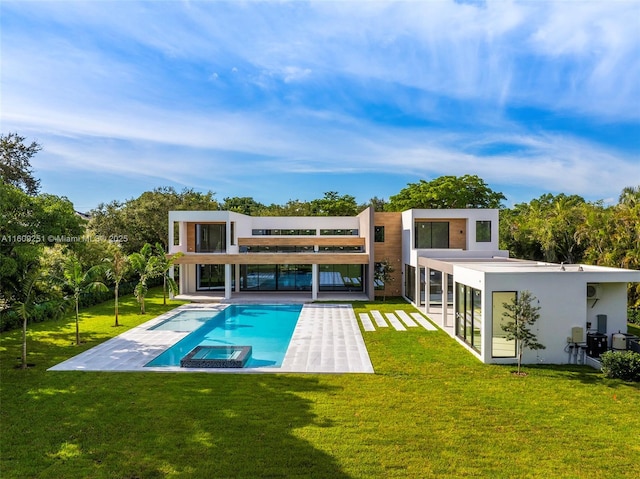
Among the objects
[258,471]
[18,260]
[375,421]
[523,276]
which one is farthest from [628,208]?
[18,260]

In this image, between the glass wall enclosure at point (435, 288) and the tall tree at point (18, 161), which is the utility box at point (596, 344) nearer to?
the glass wall enclosure at point (435, 288)

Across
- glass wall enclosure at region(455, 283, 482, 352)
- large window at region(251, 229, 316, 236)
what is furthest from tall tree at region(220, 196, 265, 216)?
glass wall enclosure at region(455, 283, 482, 352)

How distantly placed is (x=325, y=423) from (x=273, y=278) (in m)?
21.8

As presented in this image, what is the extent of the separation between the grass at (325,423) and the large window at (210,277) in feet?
56.1

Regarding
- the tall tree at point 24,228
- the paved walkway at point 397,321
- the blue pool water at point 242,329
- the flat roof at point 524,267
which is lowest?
the blue pool water at point 242,329

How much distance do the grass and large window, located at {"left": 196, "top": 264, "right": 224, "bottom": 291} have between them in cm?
1711

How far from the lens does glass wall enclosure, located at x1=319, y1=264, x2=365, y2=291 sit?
1130 inches

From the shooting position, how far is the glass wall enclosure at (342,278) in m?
28.7

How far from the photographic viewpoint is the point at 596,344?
12734mm

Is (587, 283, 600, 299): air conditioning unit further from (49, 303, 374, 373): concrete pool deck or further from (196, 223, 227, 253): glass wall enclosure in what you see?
(196, 223, 227, 253): glass wall enclosure

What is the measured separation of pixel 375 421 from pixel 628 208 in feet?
80.6

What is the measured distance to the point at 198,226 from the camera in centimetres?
2825

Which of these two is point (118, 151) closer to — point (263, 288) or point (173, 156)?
point (173, 156)

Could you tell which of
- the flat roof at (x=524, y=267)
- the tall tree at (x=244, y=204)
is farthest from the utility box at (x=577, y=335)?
the tall tree at (x=244, y=204)
